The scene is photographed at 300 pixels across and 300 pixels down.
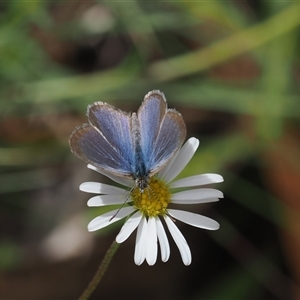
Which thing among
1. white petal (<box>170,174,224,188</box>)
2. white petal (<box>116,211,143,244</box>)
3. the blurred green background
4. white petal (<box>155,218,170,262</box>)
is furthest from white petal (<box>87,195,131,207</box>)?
the blurred green background

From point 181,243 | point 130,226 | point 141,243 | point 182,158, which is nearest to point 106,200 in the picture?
point 130,226

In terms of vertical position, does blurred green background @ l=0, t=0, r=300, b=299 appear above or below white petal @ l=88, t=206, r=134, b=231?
above

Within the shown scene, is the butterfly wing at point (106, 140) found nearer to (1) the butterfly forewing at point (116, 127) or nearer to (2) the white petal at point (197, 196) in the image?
(1) the butterfly forewing at point (116, 127)

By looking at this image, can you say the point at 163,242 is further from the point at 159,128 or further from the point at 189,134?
the point at 189,134

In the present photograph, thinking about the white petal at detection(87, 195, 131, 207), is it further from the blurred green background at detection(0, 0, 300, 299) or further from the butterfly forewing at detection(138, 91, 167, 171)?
the blurred green background at detection(0, 0, 300, 299)

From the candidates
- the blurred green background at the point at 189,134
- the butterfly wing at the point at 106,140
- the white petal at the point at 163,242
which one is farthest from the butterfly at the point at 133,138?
the blurred green background at the point at 189,134

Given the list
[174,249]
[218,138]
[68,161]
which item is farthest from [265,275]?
[68,161]
